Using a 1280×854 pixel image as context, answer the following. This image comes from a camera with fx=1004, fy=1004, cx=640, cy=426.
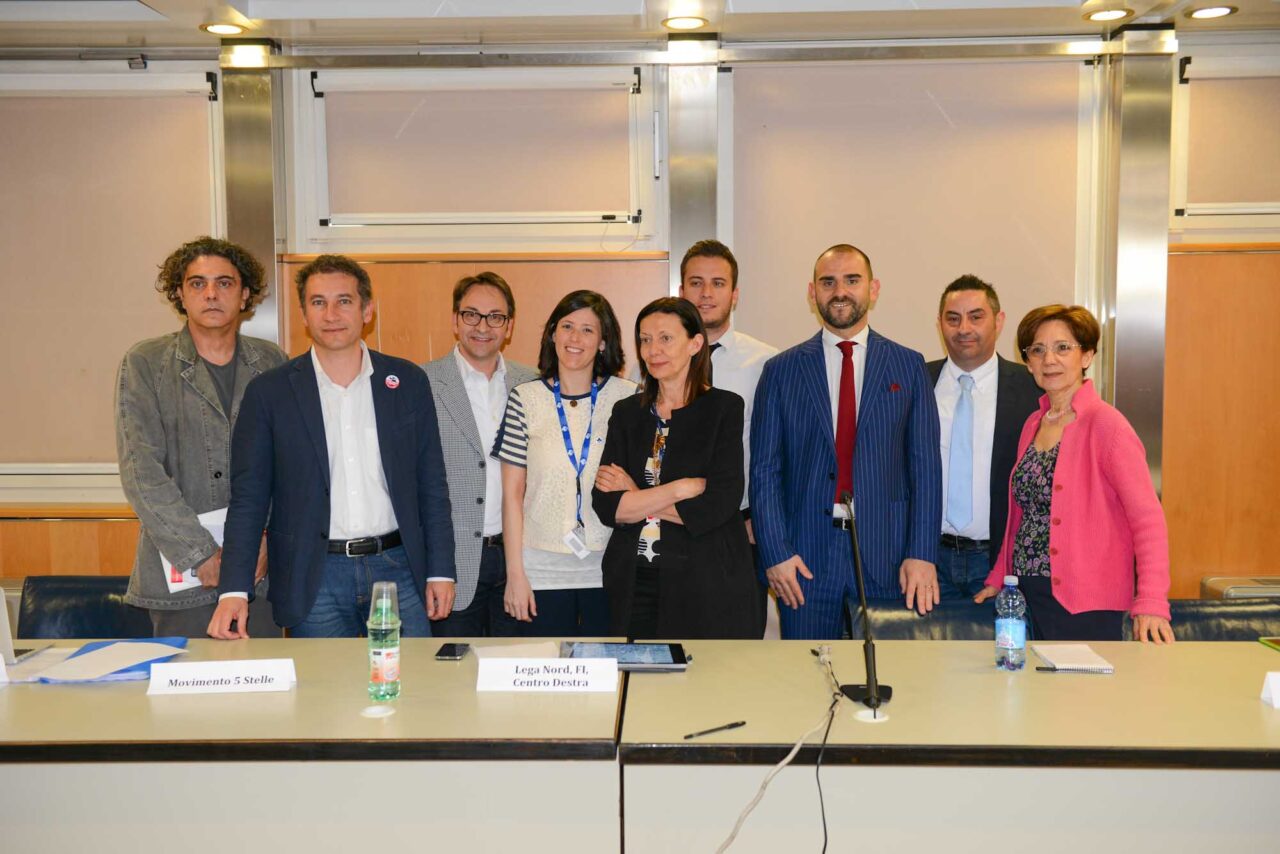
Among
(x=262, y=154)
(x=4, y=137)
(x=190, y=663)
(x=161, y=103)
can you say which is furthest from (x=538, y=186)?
(x=190, y=663)

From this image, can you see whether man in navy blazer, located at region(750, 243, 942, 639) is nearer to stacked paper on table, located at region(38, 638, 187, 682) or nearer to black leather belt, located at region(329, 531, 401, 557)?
black leather belt, located at region(329, 531, 401, 557)

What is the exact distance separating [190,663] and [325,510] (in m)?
0.69

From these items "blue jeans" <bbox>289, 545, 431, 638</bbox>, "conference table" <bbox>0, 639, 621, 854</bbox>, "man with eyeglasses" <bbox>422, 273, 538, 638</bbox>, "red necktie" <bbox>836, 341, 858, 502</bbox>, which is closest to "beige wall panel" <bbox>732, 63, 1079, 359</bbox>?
"red necktie" <bbox>836, 341, 858, 502</bbox>

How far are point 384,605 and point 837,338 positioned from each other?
1853 millimetres

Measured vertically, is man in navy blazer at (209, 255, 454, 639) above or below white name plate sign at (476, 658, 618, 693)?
above

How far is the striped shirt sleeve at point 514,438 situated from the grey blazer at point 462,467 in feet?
0.55

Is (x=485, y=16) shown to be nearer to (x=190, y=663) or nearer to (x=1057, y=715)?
(x=190, y=663)

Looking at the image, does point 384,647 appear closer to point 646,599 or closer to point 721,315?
point 646,599

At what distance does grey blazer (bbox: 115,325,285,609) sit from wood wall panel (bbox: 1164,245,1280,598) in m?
4.07

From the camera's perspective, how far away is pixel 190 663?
2.21 m

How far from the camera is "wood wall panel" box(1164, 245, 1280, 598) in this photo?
4613 mm

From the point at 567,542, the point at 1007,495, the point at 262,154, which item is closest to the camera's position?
the point at 567,542

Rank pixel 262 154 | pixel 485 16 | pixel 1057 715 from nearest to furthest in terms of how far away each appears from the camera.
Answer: pixel 1057 715
pixel 485 16
pixel 262 154

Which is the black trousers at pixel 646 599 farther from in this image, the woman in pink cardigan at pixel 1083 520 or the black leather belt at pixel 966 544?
the black leather belt at pixel 966 544
